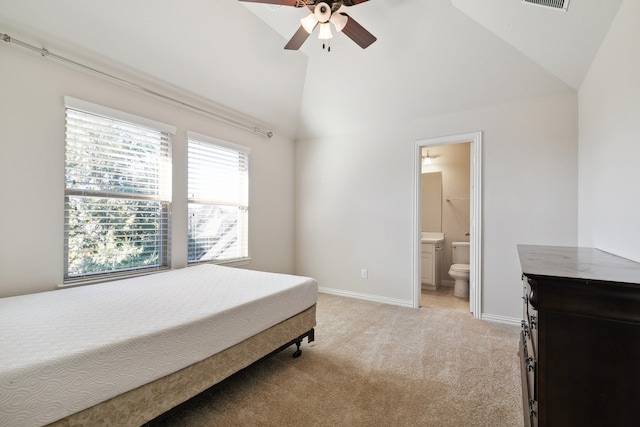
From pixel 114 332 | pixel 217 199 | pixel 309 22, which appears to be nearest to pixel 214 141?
pixel 217 199

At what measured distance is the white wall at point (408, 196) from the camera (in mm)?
2996

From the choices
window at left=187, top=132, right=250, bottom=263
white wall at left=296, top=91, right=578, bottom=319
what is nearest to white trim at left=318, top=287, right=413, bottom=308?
white wall at left=296, top=91, right=578, bottom=319

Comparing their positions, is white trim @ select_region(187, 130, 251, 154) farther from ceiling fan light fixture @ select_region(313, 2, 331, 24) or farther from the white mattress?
ceiling fan light fixture @ select_region(313, 2, 331, 24)

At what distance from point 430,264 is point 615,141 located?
122 inches

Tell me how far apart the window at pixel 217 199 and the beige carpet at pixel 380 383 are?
1579mm

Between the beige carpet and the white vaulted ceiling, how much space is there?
256 cm

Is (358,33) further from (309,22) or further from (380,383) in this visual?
(380,383)

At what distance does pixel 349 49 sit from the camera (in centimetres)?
311

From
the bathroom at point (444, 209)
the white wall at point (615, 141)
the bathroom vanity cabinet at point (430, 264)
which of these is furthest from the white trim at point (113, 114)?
the bathroom vanity cabinet at point (430, 264)

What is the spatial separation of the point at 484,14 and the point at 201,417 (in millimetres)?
3615

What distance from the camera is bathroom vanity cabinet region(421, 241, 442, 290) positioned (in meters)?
4.64

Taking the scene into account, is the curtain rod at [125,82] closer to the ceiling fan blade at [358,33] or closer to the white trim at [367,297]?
the ceiling fan blade at [358,33]

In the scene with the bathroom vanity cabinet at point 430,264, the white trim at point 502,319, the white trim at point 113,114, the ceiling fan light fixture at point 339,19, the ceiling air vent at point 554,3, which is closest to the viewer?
the ceiling air vent at point 554,3

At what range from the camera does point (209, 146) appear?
11.4ft
